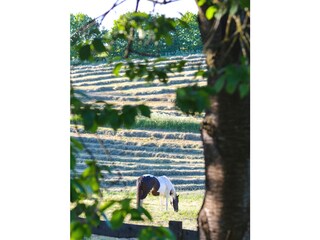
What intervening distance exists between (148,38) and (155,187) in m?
0.53

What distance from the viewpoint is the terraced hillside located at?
2.15 metres

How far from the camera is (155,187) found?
7.38 feet

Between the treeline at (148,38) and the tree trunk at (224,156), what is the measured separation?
0.55 ft

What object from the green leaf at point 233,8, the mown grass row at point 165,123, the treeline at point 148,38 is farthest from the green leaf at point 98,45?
the green leaf at point 233,8

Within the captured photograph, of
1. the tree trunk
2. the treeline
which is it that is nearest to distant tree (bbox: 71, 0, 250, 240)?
the tree trunk

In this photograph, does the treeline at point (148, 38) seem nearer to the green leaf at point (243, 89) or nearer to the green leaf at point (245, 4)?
the green leaf at point (245, 4)

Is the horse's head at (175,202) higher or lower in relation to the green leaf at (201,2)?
lower

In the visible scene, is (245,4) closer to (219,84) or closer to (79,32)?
(219,84)

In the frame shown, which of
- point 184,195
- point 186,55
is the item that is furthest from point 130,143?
point 186,55

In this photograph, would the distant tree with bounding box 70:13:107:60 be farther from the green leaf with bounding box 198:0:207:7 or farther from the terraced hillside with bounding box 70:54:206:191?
the green leaf with bounding box 198:0:207:7

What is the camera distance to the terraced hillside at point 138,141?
7.06 ft

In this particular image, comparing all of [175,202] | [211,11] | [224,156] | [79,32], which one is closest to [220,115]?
[224,156]
